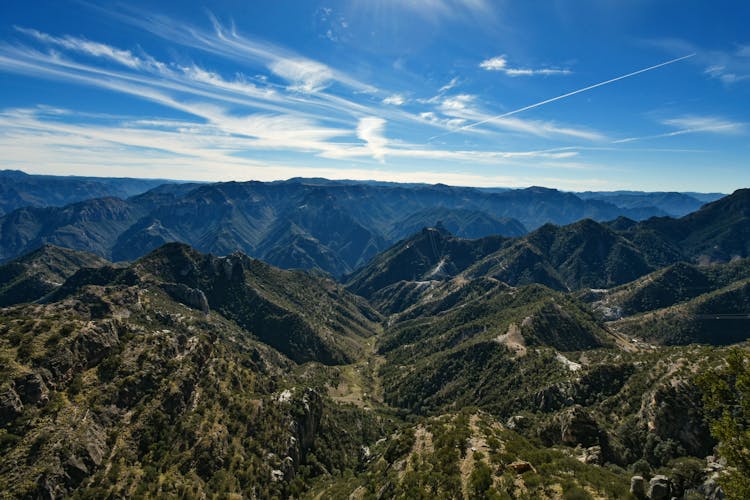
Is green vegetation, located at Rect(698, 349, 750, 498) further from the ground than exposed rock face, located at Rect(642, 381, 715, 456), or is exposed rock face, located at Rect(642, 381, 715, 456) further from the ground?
green vegetation, located at Rect(698, 349, 750, 498)

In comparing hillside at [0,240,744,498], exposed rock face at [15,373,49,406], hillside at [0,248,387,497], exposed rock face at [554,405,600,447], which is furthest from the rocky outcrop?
exposed rock face at [15,373,49,406]

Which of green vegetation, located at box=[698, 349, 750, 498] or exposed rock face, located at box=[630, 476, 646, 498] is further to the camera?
exposed rock face, located at box=[630, 476, 646, 498]

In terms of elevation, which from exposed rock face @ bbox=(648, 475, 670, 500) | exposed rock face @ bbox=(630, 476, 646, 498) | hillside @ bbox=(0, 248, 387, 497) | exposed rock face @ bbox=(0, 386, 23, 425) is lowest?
hillside @ bbox=(0, 248, 387, 497)

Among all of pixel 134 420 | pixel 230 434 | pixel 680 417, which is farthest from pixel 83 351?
pixel 680 417

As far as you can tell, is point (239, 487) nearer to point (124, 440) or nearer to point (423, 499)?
point (124, 440)

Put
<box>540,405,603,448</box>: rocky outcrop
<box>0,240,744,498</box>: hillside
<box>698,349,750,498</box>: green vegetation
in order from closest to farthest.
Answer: <box>698,349,750,498</box>: green vegetation → <box>0,240,744,498</box>: hillside → <box>540,405,603,448</box>: rocky outcrop

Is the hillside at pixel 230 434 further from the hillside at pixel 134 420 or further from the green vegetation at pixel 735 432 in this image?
the green vegetation at pixel 735 432

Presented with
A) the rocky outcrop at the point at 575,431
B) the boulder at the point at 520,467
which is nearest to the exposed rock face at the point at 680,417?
the rocky outcrop at the point at 575,431

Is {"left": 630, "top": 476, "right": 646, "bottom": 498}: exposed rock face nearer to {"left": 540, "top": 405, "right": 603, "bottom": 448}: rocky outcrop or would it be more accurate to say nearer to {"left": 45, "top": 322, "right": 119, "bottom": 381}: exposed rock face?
{"left": 540, "top": 405, "right": 603, "bottom": 448}: rocky outcrop

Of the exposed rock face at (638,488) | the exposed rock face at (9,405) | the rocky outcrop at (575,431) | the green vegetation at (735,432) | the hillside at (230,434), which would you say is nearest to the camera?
the green vegetation at (735,432)
